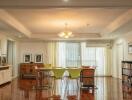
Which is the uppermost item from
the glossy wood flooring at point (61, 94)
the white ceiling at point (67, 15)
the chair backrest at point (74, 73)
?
the white ceiling at point (67, 15)

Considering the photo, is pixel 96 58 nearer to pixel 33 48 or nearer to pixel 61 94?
pixel 33 48

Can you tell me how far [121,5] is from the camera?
5.70m

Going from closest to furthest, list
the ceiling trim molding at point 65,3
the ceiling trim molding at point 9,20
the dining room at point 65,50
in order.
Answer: the ceiling trim molding at point 65,3, the dining room at point 65,50, the ceiling trim molding at point 9,20

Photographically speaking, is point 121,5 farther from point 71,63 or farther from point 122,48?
point 71,63


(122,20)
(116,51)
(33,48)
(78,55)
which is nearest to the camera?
(122,20)

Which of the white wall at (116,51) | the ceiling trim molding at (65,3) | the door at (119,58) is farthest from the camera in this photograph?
the door at (119,58)

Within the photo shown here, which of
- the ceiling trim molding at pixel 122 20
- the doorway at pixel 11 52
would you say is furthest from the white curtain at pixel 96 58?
the ceiling trim molding at pixel 122 20

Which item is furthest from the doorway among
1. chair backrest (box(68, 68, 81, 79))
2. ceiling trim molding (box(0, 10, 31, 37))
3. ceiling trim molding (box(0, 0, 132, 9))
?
ceiling trim molding (box(0, 0, 132, 9))

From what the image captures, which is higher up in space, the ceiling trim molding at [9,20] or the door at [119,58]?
the ceiling trim molding at [9,20]

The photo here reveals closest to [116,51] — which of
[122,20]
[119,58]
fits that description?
[119,58]

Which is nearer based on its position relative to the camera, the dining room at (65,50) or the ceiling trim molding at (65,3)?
the ceiling trim molding at (65,3)

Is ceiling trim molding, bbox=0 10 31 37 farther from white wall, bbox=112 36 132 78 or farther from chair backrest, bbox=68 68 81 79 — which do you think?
white wall, bbox=112 36 132 78

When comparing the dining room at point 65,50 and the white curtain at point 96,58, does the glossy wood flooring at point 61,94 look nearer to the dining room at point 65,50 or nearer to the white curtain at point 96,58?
the dining room at point 65,50

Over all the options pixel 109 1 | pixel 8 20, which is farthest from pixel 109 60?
pixel 109 1
